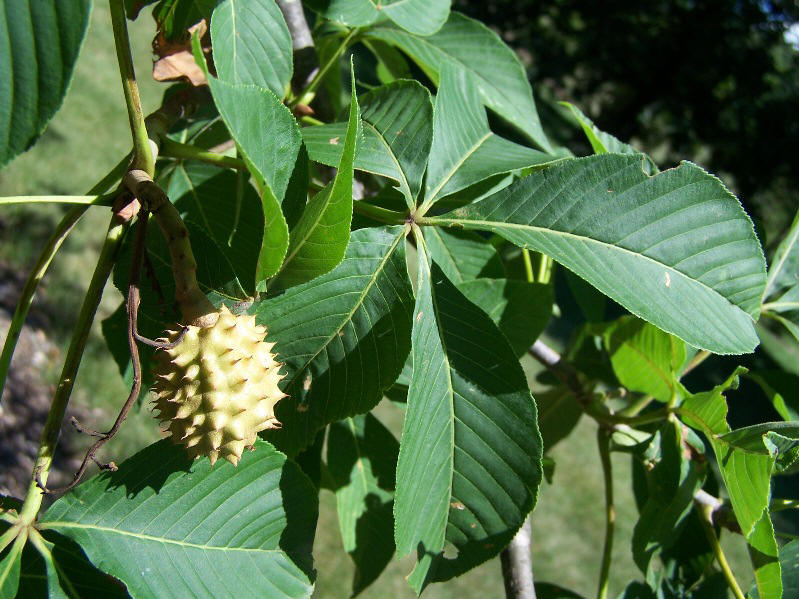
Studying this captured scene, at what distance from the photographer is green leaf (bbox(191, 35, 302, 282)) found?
0.64 metres

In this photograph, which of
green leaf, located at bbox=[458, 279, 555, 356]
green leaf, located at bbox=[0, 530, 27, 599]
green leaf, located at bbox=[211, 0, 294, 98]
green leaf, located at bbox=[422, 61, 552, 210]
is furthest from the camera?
green leaf, located at bbox=[458, 279, 555, 356]

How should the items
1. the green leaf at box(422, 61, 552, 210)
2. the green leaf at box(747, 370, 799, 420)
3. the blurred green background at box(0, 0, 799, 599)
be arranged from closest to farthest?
the green leaf at box(422, 61, 552, 210)
the green leaf at box(747, 370, 799, 420)
the blurred green background at box(0, 0, 799, 599)

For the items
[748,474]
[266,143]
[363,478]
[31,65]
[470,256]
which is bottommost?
[363,478]

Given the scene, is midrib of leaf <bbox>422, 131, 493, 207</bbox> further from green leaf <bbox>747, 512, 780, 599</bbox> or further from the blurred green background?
the blurred green background

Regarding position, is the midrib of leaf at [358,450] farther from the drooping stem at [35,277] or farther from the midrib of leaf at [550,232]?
the drooping stem at [35,277]

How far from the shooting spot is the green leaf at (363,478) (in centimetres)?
129

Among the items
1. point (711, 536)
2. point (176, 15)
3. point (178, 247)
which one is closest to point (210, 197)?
point (176, 15)

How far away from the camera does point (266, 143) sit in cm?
71

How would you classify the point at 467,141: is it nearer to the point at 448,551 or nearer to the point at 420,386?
the point at 420,386

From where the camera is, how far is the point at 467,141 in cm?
106

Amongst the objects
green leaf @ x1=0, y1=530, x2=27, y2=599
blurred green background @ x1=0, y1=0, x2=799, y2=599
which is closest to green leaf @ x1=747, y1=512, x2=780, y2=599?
green leaf @ x1=0, y1=530, x2=27, y2=599

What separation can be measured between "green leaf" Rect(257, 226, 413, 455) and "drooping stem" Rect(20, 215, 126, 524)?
19 cm

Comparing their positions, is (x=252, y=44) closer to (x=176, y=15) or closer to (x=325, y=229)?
(x=176, y=15)

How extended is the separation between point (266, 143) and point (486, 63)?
2.48 feet
